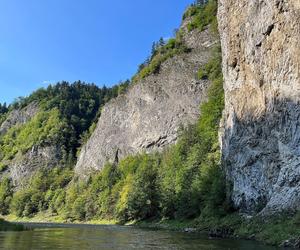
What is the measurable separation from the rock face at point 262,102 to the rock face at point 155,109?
43361 mm

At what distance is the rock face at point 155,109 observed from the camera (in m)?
110

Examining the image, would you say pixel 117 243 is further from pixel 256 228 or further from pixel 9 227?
pixel 9 227

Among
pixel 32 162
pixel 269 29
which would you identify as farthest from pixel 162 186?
pixel 32 162

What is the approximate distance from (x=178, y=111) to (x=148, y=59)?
162ft

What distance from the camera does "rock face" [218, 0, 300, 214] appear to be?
43031mm

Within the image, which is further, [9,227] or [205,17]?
[205,17]

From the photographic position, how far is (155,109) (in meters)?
119

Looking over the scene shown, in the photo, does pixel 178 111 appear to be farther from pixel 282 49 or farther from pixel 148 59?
pixel 282 49

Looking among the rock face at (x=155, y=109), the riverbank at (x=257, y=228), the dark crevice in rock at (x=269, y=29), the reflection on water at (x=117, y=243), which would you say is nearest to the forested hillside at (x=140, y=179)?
the rock face at (x=155, y=109)

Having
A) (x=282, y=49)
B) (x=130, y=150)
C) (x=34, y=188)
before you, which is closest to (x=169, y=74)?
(x=130, y=150)

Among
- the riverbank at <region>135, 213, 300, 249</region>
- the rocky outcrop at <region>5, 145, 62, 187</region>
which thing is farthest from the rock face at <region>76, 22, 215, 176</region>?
the riverbank at <region>135, 213, 300, 249</region>

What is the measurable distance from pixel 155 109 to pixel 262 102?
68548mm

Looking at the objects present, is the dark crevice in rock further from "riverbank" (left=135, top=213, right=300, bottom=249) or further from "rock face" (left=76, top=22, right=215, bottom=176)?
"rock face" (left=76, top=22, right=215, bottom=176)

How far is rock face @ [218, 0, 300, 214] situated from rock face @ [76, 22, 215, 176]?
43.4 metres
